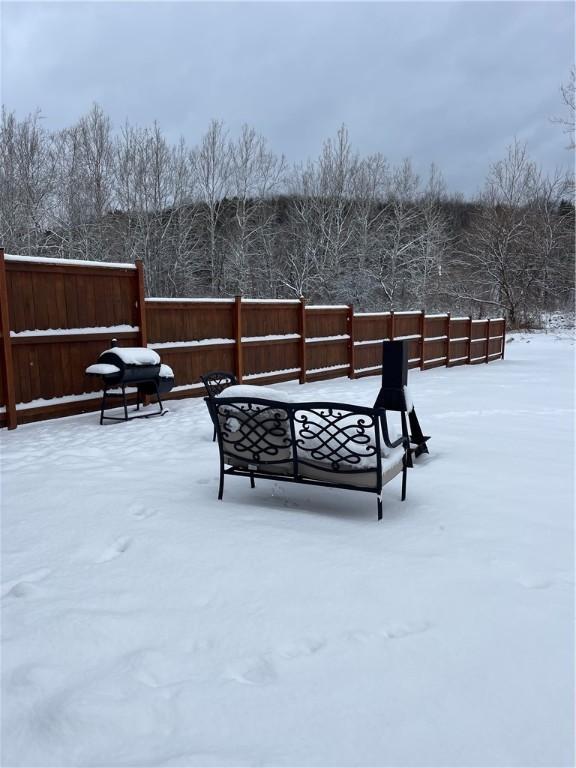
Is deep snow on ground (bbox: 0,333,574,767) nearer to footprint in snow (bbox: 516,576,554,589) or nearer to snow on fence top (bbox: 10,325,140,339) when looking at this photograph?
footprint in snow (bbox: 516,576,554,589)

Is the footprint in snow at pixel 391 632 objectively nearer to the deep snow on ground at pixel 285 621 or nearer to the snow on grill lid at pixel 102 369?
the deep snow on ground at pixel 285 621

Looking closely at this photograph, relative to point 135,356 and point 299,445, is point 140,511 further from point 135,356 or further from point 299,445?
point 135,356

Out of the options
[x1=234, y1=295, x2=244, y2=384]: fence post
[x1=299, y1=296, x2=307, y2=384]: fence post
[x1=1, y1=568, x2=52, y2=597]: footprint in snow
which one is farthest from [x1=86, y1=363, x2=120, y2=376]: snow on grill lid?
[x1=299, y1=296, x2=307, y2=384]: fence post

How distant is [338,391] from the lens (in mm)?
11141

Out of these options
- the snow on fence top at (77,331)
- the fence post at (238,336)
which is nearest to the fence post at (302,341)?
the fence post at (238,336)

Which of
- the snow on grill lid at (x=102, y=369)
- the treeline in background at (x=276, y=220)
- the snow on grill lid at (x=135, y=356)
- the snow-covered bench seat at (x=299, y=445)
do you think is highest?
the treeline in background at (x=276, y=220)

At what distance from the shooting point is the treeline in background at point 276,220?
2503 cm

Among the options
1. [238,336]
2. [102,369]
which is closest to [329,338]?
[238,336]

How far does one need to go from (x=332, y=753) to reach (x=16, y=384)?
6.78 m

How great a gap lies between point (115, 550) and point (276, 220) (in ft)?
104

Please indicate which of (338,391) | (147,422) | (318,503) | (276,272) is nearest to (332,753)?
(318,503)

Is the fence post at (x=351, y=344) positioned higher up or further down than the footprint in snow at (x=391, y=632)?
higher up

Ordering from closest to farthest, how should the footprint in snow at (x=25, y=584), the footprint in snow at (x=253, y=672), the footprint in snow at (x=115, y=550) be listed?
the footprint in snow at (x=253, y=672), the footprint in snow at (x=25, y=584), the footprint in snow at (x=115, y=550)

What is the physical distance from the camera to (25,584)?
2.96 m
